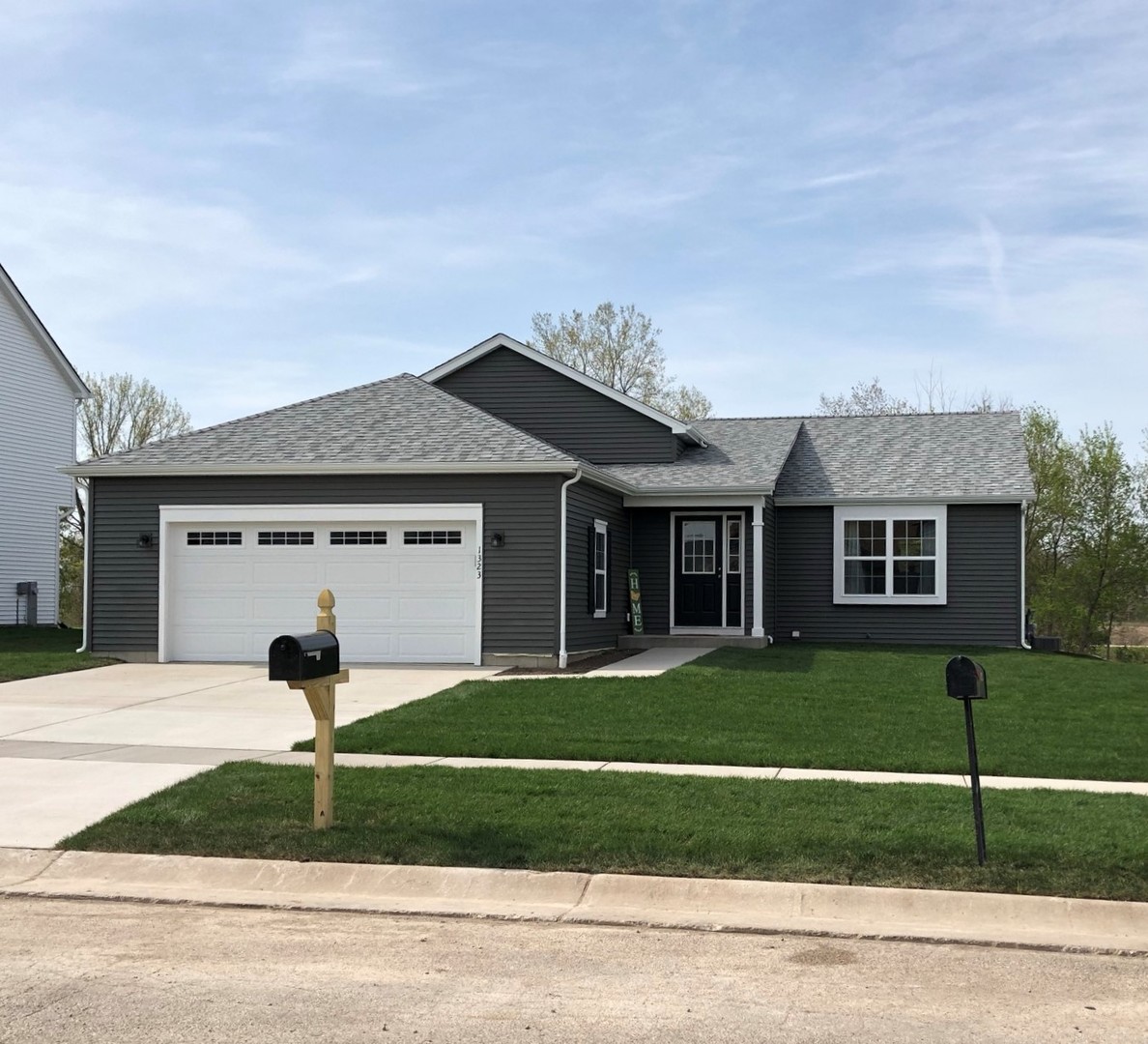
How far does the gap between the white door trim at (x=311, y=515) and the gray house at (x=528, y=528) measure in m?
0.03

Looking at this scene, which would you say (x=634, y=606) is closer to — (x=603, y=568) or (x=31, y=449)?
(x=603, y=568)

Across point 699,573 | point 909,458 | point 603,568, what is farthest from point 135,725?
point 909,458

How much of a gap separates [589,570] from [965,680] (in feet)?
42.4

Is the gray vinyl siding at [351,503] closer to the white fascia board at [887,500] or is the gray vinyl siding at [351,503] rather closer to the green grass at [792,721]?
the green grass at [792,721]

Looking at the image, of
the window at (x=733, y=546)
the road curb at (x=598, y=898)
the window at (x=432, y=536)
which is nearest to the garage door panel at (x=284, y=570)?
the window at (x=432, y=536)

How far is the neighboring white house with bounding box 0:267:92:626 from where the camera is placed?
2981 centimetres

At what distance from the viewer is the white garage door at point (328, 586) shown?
19.0 m

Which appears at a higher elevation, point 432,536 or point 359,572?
point 432,536

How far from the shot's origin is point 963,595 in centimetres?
2367

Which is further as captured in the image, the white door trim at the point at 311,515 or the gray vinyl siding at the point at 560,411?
the gray vinyl siding at the point at 560,411

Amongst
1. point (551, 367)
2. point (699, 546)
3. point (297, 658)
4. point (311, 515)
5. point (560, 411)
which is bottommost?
point (297, 658)

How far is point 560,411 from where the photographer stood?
24.2 meters

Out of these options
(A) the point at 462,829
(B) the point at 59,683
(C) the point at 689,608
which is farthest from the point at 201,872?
(C) the point at 689,608

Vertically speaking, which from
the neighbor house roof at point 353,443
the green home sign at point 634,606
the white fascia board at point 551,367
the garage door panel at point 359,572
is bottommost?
the green home sign at point 634,606
